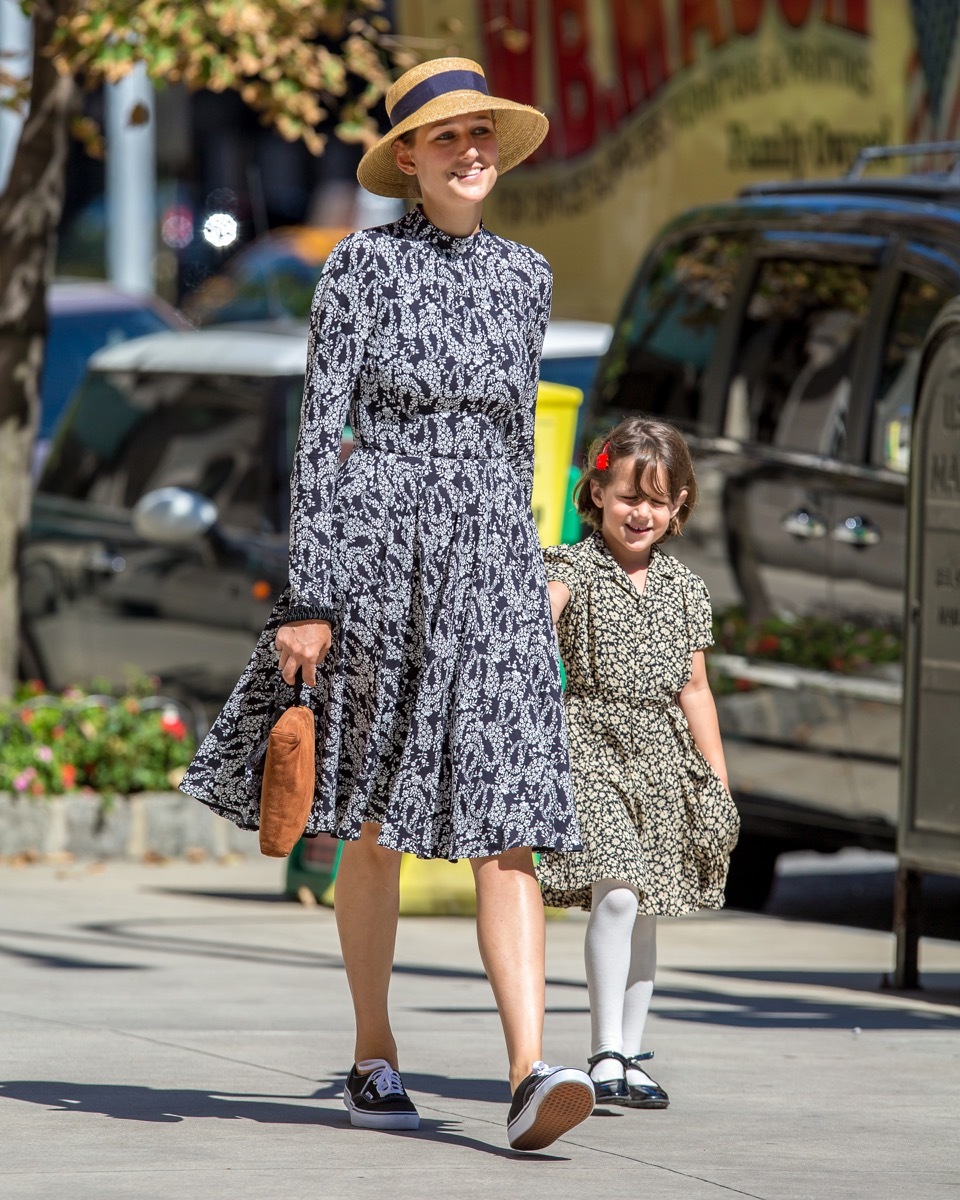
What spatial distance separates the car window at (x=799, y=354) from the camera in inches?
296

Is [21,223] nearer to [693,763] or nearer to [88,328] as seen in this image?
[88,328]

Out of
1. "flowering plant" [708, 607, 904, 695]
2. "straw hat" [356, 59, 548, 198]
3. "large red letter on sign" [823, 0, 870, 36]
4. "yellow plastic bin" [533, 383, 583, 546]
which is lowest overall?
"flowering plant" [708, 607, 904, 695]

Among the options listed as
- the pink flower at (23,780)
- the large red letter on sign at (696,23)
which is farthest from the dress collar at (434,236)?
the large red letter on sign at (696,23)

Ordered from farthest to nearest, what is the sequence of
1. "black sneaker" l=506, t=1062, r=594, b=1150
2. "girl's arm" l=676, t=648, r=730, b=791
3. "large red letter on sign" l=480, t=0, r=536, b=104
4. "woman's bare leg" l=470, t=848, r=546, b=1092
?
1. "large red letter on sign" l=480, t=0, r=536, b=104
2. "girl's arm" l=676, t=648, r=730, b=791
3. "woman's bare leg" l=470, t=848, r=546, b=1092
4. "black sneaker" l=506, t=1062, r=594, b=1150

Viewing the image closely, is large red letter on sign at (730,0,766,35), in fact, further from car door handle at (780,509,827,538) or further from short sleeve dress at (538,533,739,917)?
short sleeve dress at (538,533,739,917)

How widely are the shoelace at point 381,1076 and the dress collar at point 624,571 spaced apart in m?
1.07

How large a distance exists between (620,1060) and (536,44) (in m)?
7.49

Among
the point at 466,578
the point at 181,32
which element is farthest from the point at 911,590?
the point at 181,32

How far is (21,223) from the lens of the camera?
9.59m

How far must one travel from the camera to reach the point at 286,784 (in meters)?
4.34

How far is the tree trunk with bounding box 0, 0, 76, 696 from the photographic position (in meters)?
9.58

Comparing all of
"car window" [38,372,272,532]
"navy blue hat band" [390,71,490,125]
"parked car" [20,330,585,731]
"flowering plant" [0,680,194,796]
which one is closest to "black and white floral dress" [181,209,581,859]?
"navy blue hat band" [390,71,490,125]

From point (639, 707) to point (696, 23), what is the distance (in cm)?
614

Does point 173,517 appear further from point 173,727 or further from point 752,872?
point 752,872
